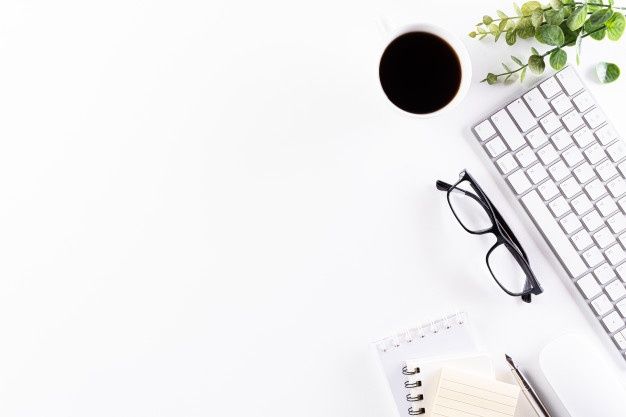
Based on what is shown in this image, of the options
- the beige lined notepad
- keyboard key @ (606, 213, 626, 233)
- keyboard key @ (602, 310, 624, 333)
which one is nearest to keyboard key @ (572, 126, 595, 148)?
keyboard key @ (606, 213, 626, 233)

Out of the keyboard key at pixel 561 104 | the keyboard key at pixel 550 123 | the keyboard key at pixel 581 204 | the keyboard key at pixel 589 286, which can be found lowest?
the keyboard key at pixel 589 286

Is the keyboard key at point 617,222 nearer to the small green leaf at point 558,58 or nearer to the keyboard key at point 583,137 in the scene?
the keyboard key at point 583,137

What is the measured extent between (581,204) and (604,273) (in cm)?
9

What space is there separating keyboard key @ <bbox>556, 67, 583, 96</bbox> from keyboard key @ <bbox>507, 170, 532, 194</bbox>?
0.41ft

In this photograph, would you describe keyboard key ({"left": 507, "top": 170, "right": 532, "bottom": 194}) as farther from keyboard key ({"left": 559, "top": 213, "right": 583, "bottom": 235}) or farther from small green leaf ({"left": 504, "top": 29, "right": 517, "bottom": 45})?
small green leaf ({"left": 504, "top": 29, "right": 517, "bottom": 45})

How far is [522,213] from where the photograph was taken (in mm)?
927

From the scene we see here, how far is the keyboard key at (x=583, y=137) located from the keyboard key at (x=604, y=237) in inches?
4.5

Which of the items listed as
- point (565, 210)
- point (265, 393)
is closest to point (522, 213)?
point (565, 210)

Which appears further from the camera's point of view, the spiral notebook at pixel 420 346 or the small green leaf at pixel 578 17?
the spiral notebook at pixel 420 346

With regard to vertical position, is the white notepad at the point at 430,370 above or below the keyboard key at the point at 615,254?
below

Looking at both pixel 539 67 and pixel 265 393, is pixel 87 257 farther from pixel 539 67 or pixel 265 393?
pixel 539 67

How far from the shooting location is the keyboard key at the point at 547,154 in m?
0.90

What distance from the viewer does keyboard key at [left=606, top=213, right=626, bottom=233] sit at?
90 cm

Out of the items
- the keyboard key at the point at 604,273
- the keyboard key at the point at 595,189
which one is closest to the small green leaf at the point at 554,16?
the keyboard key at the point at 595,189
